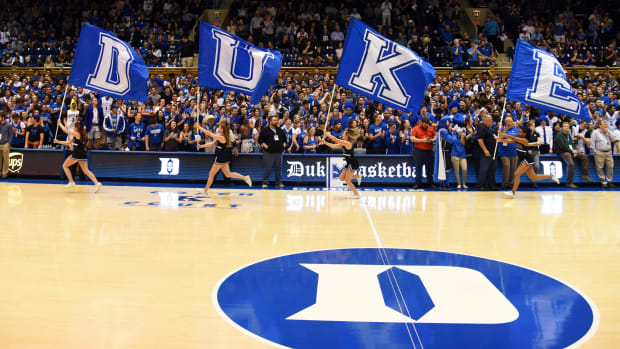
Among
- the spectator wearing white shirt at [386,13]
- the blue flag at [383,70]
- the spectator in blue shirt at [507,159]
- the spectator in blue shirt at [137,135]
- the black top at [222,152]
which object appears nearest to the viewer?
the blue flag at [383,70]

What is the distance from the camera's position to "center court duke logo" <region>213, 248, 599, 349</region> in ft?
13.0

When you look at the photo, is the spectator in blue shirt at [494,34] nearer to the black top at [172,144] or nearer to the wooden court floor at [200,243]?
the wooden court floor at [200,243]

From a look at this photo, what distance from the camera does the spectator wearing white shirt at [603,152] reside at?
563 inches

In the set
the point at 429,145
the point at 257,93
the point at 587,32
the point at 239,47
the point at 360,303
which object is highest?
the point at 587,32

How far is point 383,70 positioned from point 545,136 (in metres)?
6.89

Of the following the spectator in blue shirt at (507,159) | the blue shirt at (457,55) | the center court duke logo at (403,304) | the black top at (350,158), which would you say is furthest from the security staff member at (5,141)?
the blue shirt at (457,55)

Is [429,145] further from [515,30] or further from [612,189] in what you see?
[515,30]

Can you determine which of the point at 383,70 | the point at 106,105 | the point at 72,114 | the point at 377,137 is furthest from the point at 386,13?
the point at 72,114

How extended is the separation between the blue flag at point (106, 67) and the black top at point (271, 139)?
3.40m

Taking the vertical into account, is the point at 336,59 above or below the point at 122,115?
above

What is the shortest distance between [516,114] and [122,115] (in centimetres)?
1270

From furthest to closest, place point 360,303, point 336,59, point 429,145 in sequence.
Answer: point 336,59, point 429,145, point 360,303

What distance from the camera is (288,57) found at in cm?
2261

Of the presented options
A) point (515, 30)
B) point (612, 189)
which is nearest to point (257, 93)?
point (612, 189)
